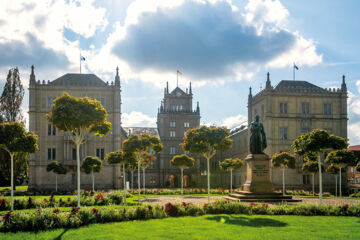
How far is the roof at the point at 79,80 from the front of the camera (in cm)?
6375

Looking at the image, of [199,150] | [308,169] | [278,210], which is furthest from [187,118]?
[278,210]

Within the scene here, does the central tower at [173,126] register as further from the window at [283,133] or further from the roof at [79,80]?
the window at [283,133]

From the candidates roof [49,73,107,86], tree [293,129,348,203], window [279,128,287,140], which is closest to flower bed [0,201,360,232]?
tree [293,129,348,203]

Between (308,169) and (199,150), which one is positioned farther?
(308,169)

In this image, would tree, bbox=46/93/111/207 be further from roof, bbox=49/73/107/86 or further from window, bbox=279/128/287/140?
window, bbox=279/128/287/140

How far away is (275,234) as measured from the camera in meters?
13.4

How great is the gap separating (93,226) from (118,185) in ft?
158

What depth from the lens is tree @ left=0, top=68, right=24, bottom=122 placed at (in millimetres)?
62478

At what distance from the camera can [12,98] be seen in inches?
2486

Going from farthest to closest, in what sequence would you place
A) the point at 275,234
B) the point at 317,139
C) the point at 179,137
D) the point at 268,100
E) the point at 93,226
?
1. the point at 179,137
2. the point at 268,100
3. the point at 317,139
4. the point at 93,226
5. the point at 275,234

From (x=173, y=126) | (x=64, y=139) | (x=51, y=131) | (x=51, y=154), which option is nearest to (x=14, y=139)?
(x=64, y=139)

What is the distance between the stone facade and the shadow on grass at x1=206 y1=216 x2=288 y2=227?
4602 cm

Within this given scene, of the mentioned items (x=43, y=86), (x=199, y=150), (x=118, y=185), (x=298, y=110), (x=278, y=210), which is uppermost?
(x=43, y=86)

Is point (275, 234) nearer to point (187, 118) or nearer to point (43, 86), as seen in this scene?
point (43, 86)
